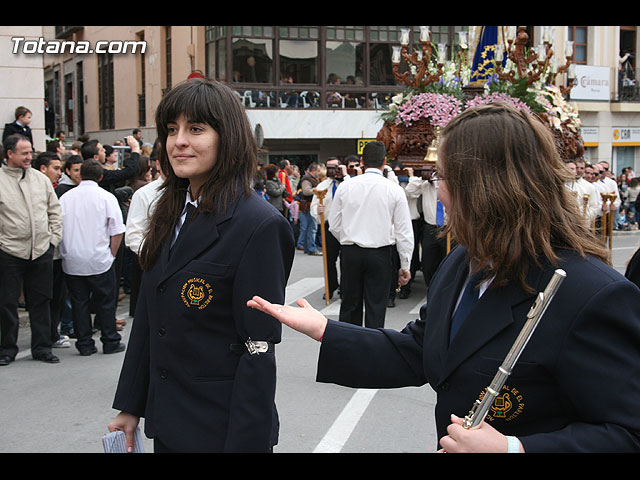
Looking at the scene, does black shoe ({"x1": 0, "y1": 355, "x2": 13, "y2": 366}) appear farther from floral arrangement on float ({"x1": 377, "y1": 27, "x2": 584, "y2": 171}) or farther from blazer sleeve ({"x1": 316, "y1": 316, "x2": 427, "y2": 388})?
floral arrangement on float ({"x1": 377, "y1": 27, "x2": 584, "y2": 171})

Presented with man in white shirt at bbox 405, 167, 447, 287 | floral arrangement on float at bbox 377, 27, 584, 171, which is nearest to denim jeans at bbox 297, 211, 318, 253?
floral arrangement on float at bbox 377, 27, 584, 171

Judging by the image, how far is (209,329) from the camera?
2473 mm

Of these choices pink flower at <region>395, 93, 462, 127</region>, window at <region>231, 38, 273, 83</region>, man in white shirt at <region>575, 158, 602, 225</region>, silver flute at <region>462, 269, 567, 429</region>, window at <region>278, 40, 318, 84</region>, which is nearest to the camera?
silver flute at <region>462, 269, 567, 429</region>

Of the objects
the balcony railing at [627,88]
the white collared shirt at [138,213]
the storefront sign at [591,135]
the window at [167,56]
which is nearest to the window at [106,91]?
the window at [167,56]

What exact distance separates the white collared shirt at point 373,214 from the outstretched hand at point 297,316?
5220 mm

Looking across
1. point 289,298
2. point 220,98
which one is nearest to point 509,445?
point 220,98

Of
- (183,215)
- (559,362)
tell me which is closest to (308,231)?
(183,215)

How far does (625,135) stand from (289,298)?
26.4 metres

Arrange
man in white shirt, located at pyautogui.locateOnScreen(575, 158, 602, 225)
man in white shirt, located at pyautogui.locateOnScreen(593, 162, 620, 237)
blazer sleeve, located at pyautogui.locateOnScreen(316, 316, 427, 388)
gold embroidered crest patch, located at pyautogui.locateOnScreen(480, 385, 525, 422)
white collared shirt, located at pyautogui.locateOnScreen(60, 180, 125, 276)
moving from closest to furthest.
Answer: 1. gold embroidered crest patch, located at pyautogui.locateOnScreen(480, 385, 525, 422)
2. blazer sleeve, located at pyautogui.locateOnScreen(316, 316, 427, 388)
3. white collared shirt, located at pyautogui.locateOnScreen(60, 180, 125, 276)
4. man in white shirt, located at pyautogui.locateOnScreen(575, 158, 602, 225)
5. man in white shirt, located at pyautogui.locateOnScreen(593, 162, 620, 237)

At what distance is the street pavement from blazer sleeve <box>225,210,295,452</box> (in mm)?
2509

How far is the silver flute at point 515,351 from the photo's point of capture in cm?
165

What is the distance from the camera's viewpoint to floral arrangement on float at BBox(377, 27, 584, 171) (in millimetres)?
10531

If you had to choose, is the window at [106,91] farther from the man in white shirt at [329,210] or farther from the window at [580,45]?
the man in white shirt at [329,210]
